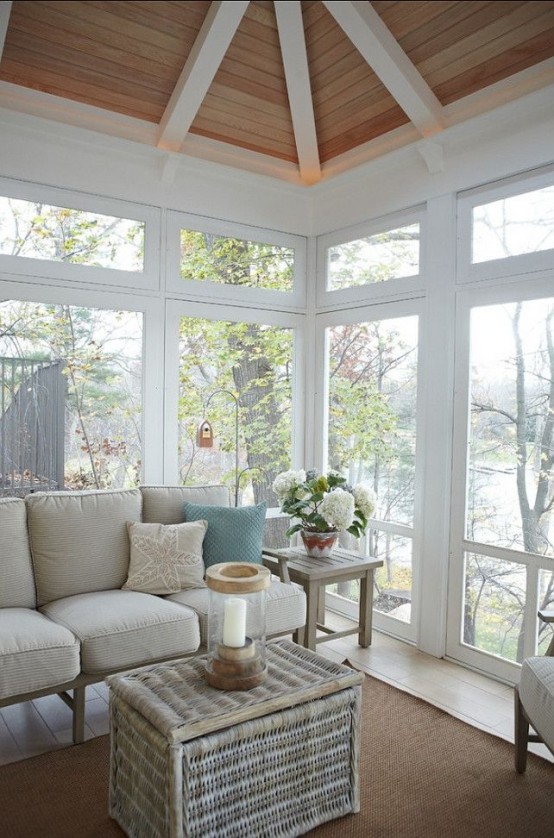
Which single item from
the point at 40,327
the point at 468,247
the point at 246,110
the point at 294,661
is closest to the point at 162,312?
the point at 40,327

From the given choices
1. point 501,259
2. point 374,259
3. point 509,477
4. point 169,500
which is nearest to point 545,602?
point 509,477

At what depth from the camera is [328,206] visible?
451 centimetres

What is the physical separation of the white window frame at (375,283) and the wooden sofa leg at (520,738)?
2337 mm

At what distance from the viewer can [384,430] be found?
13.5 feet

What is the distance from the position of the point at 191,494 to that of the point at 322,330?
5.36 ft

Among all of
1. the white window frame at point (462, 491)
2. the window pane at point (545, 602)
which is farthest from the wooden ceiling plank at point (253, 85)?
the window pane at point (545, 602)

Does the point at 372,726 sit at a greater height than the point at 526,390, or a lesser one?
lesser

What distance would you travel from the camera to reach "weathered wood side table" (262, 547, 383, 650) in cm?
347

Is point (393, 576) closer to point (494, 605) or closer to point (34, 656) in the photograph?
point (494, 605)

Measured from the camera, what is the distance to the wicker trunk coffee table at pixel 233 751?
1.86 meters

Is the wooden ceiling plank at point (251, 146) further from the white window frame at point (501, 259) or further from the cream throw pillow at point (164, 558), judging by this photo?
the cream throw pillow at point (164, 558)

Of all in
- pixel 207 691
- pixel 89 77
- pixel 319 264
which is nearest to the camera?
pixel 207 691

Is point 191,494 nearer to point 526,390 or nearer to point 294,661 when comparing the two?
point 294,661

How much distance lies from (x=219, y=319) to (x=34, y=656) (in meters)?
2.43
